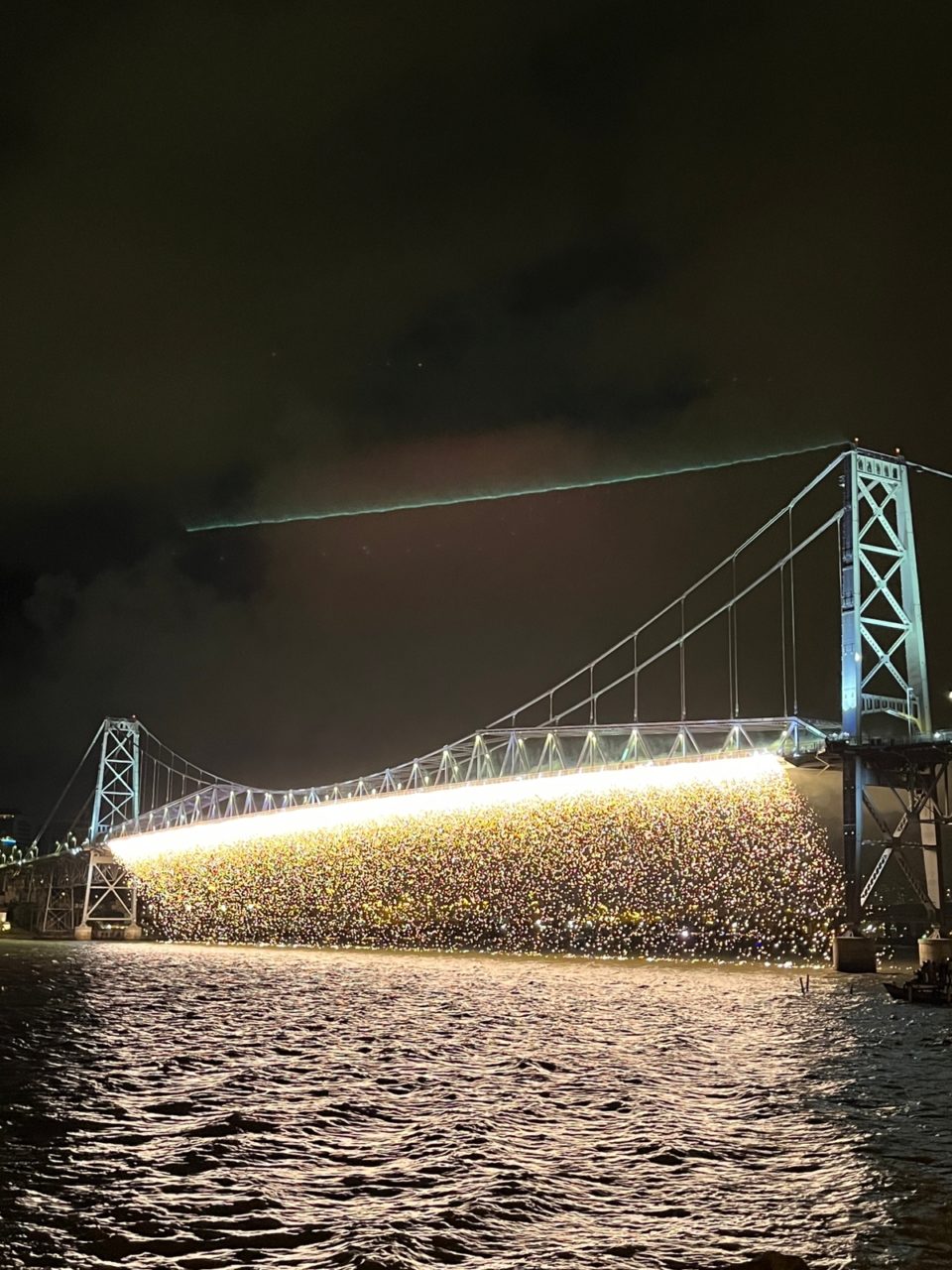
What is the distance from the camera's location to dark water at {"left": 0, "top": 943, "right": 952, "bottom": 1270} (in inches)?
406

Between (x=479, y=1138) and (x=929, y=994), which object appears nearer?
(x=479, y=1138)

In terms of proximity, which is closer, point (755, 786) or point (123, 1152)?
point (123, 1152)

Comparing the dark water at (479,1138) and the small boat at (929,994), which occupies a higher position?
the small boat at (929,994)

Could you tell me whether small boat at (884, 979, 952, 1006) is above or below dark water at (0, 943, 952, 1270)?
above

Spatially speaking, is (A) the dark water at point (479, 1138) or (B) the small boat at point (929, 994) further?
(B) the small boat at point (929, 994)

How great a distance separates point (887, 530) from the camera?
4862 centimetres

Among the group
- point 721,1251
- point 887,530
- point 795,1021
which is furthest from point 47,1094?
point 887,530

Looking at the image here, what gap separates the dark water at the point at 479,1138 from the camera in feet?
33.8

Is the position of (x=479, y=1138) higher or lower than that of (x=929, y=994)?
lower

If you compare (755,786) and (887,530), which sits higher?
(887,530)

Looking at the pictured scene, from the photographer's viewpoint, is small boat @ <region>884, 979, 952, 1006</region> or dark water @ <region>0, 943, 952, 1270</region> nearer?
dark water @ <region>0, 943, 952, 1270</region>

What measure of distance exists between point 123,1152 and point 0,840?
196945mm

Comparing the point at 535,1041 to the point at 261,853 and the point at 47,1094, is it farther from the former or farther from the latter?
the point at 261,853

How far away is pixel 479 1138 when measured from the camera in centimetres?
1461
